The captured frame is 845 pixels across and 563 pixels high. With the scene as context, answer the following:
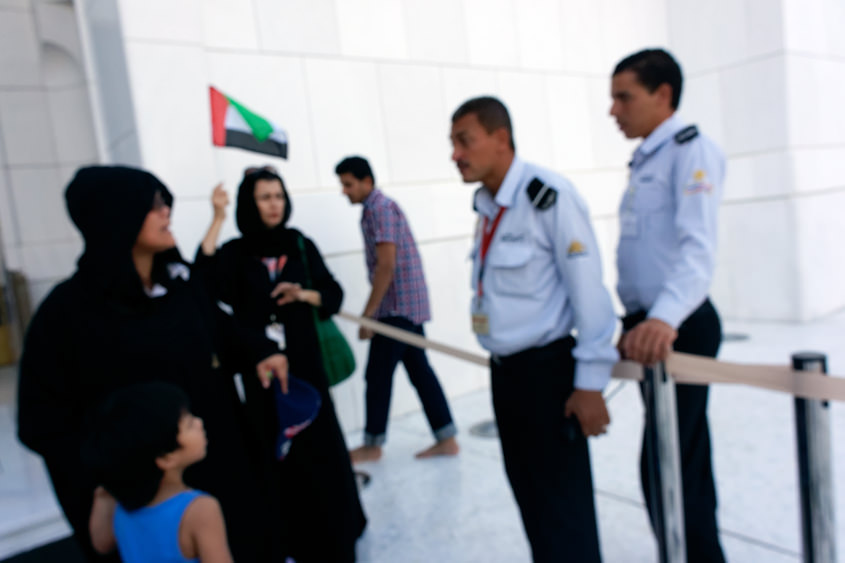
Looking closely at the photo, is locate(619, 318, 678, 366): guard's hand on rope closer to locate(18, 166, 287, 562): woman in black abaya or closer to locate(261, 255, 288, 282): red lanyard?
locate(18, 166, 287, 562): woman in black abaya

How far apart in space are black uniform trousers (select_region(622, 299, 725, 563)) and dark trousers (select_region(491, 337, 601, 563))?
0.38 m

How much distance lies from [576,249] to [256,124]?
2.06 m

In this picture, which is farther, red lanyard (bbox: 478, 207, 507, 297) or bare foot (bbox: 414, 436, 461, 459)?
bare foot (bbox: 414, 436, 461, 459)

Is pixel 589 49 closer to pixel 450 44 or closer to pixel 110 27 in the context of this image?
pixel 450 44

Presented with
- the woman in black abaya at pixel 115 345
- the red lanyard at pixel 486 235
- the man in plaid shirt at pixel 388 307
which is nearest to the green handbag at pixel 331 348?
the man in plaid shirt at pixel 388 307

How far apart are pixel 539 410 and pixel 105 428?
1159 millimetres

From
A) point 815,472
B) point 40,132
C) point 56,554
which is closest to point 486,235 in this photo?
point 815,472

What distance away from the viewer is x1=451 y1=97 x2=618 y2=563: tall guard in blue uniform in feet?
5.90

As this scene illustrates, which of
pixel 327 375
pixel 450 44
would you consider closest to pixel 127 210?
pixel 327 375

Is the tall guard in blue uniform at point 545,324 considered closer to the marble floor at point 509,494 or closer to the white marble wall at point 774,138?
the marble floor at point 509,494

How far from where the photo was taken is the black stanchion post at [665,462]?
1.75 meters

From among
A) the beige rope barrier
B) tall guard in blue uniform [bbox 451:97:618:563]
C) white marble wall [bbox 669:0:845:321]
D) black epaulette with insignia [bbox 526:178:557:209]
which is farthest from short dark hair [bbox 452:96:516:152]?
white marble wall [bbox 669:0:845:321]

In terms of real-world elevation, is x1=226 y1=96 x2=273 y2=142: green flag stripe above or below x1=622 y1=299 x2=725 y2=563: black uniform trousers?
above

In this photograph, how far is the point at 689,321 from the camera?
6.65 ft
